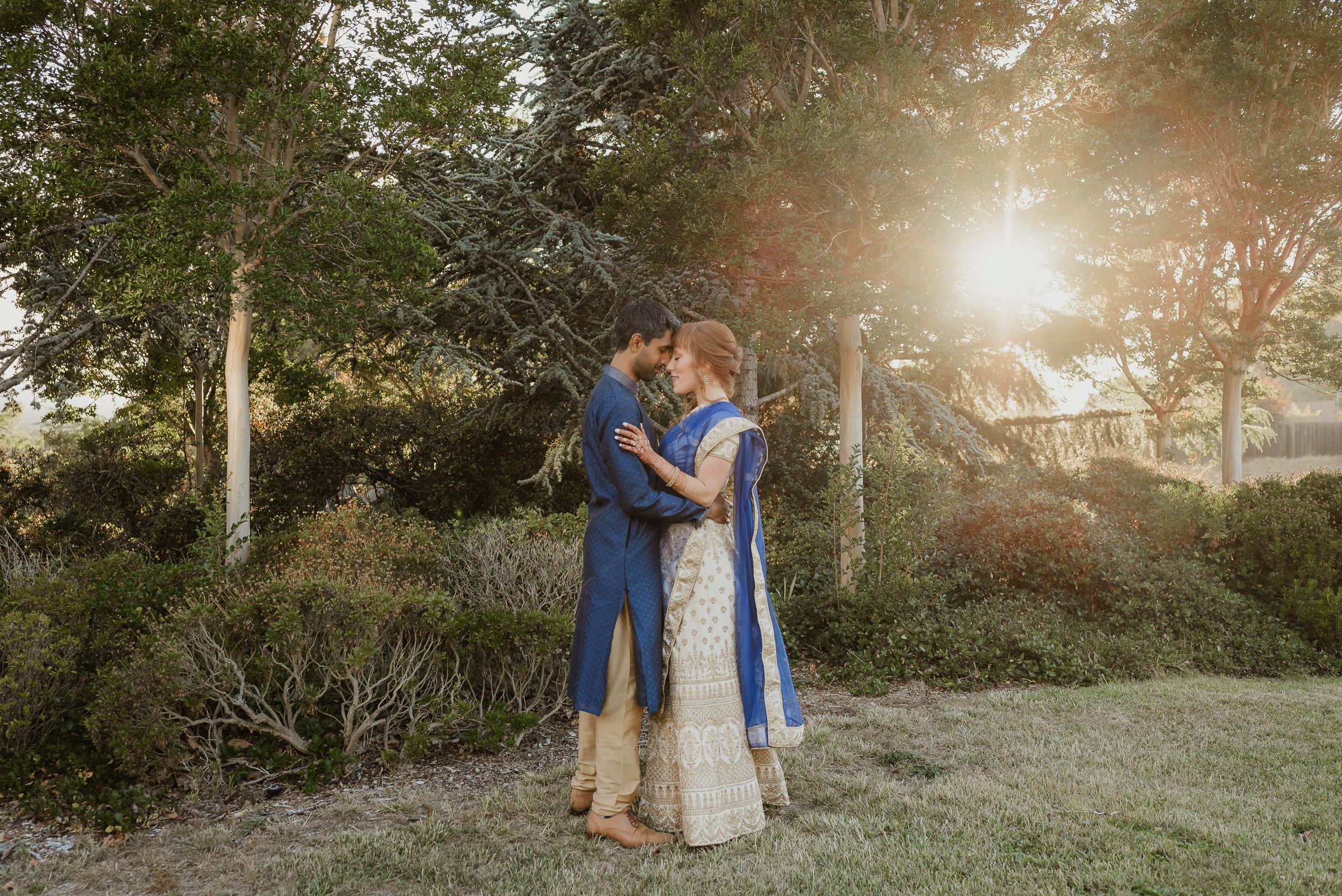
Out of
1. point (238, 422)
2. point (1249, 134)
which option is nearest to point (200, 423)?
point (238, 422)

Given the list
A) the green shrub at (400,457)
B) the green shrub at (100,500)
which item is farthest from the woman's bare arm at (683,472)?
the green shrub at (100,500)

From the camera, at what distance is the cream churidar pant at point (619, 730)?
10.7 ft

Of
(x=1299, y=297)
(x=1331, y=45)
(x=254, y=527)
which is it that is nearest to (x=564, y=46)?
(x=254, y=527)

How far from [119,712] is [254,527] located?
243 inches

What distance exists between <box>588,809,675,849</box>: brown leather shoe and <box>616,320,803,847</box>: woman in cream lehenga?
0.11 meters

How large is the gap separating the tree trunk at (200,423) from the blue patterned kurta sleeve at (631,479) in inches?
369

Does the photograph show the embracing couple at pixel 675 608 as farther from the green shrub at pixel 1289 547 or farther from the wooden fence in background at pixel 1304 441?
the wooden fence in background at pixel 1304 441

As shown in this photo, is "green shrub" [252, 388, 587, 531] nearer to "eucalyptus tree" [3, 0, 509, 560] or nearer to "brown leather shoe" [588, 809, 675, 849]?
"eucalyptus tree" [3, 0, 509, 560]

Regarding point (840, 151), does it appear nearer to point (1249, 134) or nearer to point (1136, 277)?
point (1249, 134)

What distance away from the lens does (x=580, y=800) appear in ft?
11.8

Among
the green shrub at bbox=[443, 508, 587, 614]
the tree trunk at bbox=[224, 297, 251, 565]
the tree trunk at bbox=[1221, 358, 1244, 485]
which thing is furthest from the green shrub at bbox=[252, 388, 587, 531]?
the tree trunk at bbox=[1221, 358, 1244, 485]

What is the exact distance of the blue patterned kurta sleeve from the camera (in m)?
3.12

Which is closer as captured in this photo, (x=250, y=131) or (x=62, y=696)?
(x=62, y=696)

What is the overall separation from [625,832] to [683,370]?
6.19 ft
